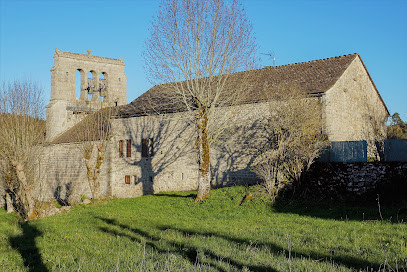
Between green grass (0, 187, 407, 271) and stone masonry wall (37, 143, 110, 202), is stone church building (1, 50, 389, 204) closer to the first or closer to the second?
stone masonry wall (37, 143, 110, 202)

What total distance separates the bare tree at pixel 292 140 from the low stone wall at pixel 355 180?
562mm

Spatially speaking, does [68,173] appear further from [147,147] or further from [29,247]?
[29,247]

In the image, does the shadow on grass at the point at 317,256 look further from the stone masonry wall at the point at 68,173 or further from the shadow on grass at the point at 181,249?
the stone masonry wall at the point at 68,173

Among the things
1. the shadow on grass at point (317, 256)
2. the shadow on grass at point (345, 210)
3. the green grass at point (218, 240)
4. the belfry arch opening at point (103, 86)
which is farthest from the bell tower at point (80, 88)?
the shadow on grass at point (317, 256)

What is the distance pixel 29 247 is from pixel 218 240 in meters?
4.62

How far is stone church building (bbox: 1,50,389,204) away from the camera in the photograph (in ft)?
57.2

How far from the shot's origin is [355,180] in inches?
515

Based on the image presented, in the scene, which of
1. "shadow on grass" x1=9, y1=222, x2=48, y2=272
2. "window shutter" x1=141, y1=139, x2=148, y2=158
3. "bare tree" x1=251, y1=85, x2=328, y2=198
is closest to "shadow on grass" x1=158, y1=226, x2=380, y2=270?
"shadow on grass" x1=9, y1=222, x2=48, y2=272

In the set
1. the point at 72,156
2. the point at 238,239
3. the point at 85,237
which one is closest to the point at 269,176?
the point at 238,239

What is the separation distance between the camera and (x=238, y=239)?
7.87m

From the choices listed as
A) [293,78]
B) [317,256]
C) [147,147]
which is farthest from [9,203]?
[317,256]

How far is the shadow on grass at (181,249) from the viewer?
5.71 metres

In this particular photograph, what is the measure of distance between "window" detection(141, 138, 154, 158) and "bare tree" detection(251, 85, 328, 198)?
325 inches

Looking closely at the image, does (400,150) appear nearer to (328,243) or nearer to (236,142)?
(236,142)
